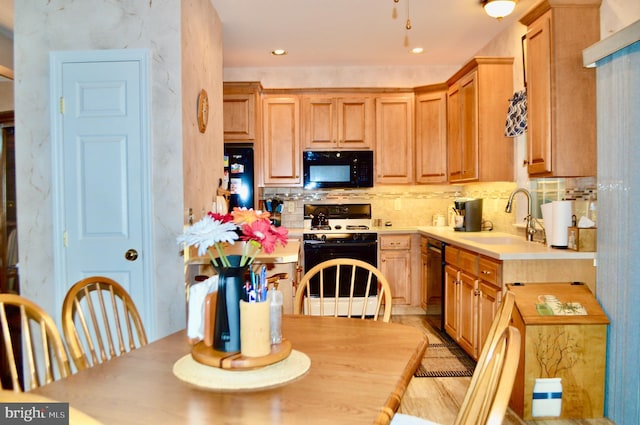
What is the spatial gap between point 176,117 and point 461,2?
231 cm

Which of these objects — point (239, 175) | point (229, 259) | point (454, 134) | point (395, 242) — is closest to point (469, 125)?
point (454, 134)

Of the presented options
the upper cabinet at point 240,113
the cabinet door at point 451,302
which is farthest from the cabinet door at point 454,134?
the upper cabinet at point 240,113

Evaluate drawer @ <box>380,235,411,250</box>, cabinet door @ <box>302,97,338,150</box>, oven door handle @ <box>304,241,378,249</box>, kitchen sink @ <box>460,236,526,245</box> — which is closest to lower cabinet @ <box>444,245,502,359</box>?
kitchen sink @ <box>460,236,526,245</box>

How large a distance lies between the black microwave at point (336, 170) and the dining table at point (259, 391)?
3.51 meters

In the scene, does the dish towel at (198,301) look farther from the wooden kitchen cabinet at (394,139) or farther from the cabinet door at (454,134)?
the wooden kitchen cabinet at (394,139)

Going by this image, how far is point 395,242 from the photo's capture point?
15.8 feet

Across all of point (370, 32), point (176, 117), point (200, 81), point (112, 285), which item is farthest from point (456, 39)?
point (112, 285)

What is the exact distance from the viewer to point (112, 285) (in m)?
1.73

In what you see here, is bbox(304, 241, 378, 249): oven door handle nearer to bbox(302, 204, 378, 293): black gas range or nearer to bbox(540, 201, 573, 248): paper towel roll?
bbox(302, 204, 378, 293): black gas range

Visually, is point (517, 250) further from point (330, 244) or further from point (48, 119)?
point (48, 119)

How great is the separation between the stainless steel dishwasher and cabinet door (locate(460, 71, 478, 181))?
0.70 meters

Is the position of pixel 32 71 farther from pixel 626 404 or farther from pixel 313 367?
pixel 626 404

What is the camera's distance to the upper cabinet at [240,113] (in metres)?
4.73

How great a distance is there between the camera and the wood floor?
2.56 meters
